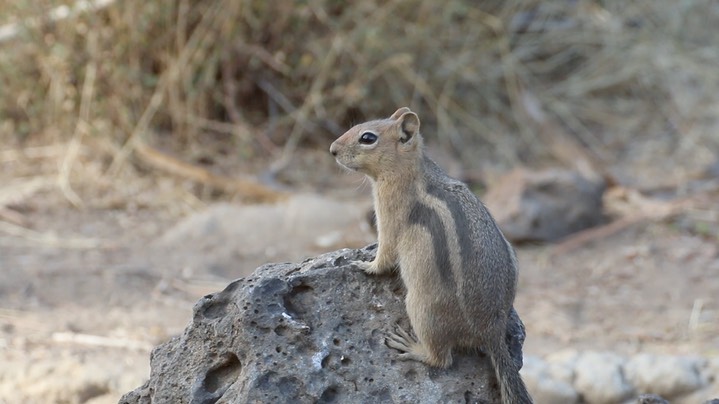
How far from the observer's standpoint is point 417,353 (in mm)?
3539

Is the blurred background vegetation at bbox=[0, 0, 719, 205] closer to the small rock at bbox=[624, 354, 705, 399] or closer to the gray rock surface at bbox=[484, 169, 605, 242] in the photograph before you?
the gray rock surface at bbox=[484, 169, 605, 242]

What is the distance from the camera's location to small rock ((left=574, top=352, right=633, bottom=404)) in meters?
5.75

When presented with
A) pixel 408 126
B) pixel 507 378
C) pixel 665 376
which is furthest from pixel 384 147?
pixel 665 376

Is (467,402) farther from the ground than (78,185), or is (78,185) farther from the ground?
(78,185)

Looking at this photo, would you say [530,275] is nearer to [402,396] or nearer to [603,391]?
[603,391]

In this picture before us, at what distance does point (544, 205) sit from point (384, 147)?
547cm

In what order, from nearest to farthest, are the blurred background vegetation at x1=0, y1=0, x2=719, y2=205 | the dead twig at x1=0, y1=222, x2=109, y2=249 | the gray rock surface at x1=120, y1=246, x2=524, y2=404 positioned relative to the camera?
the gray rock surface at x1=120, y1=246, x2=524, y2=404 < the dead twig at x1=0, y1=222, x2=109, y2=249 < the blurred background vegetation at x1=0, y1=0, x2=719, y2=205

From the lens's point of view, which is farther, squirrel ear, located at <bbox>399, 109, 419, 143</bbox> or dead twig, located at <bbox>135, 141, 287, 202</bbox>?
dead twig, located at <bbox>135, 141, 287, 202</bbox>

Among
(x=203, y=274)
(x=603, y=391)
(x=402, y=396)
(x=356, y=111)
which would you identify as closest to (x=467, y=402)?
(x=402, y=396)

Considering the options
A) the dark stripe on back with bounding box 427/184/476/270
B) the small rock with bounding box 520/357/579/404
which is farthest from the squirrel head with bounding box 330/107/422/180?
the small rock with bounding box 520/357/579/404

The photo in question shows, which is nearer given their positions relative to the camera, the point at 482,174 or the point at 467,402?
Result: the point at 467,402

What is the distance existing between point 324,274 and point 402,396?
1.76ft

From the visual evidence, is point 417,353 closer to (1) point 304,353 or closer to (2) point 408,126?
(1) point 304,353

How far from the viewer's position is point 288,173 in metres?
10.8
